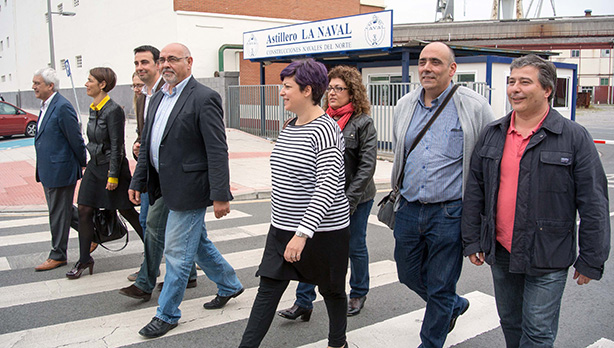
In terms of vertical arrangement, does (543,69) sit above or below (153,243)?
above

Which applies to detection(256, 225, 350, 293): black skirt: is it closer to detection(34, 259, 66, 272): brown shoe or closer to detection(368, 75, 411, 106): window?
detection(34, 259, 66, 272): brown shoe

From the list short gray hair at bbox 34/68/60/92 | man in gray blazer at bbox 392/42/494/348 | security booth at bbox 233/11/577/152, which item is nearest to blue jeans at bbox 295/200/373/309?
man in gray blazer at bbox 392/42/494/348

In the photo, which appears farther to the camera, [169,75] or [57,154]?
[57,154]

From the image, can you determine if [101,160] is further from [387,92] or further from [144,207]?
[387,92]

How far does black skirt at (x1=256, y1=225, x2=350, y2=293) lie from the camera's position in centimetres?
316

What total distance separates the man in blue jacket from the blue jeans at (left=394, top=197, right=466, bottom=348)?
0.27 meters

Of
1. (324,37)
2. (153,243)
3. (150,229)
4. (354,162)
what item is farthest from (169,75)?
(324,37)

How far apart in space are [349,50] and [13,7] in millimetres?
39527

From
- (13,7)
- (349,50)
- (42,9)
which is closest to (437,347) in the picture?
(349,50)

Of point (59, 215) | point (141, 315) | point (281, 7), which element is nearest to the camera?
point (141, 315)

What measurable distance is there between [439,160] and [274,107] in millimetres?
16059

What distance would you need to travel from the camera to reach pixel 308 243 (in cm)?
315

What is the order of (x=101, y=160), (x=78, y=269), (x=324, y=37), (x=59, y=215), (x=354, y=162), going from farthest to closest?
(x=324, y=37), (x=59, y=215), (x=78, y=269), (x=101, y=160), (x=354, y=162)

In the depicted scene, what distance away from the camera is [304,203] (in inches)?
122
